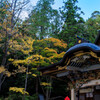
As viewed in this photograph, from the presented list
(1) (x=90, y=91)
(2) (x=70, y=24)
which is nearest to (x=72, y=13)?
(2) (x=70, y=24)

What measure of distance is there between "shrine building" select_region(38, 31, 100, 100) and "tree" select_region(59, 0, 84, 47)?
42.6ft

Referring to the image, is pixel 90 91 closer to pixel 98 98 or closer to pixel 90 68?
pixel 98 98

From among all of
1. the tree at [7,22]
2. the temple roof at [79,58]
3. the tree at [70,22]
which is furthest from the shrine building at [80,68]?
the tree at [70,22]

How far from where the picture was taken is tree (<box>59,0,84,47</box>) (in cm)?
2105

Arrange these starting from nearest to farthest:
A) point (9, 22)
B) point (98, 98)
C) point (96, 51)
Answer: point (96, 51) → point (98, 98) → point (9, 22)

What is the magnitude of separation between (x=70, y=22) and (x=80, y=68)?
1648cm

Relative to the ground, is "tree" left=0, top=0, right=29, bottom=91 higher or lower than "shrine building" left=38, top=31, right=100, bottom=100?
higher

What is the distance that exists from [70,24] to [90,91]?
16141mm

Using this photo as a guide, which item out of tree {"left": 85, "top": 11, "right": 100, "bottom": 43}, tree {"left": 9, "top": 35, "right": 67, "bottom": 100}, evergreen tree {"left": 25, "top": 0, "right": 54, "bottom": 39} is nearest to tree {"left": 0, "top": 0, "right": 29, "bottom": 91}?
tree {"left": 9, "top": 35, "right": 67, "bottom": 100}

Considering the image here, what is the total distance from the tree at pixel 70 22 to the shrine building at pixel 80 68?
1297 cm

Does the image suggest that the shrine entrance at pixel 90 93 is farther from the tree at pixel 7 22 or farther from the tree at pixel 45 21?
the tree at pixel 45 21

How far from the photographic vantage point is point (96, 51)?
5156 millimetres

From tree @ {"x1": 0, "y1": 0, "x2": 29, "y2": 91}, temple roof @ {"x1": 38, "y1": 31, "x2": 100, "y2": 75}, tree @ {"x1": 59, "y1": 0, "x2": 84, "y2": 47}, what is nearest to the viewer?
temple roof @ {"x1": 38, "y1": 31, "x2": 100, "y2": 75}

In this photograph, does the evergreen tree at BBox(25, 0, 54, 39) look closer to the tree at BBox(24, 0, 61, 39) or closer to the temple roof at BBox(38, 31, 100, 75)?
the tree at BBox(24, 0, 61, 39)
